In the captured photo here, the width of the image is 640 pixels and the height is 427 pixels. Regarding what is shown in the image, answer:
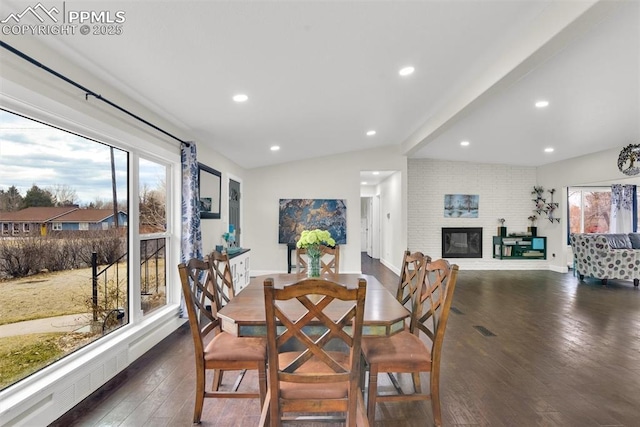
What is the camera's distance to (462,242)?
8.27 meters

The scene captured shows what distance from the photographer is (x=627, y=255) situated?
6082 millimetres

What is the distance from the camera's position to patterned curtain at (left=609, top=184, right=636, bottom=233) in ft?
25.7

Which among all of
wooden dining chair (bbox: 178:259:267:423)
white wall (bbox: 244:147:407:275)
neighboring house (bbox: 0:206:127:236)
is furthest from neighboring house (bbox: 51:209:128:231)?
white wall (bbox: 244:147:407:275)

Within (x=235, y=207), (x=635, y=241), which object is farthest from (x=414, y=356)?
(x=635, y=241)

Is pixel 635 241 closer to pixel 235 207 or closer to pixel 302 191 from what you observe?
pixel 302 191

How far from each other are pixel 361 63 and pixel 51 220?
2697 mm

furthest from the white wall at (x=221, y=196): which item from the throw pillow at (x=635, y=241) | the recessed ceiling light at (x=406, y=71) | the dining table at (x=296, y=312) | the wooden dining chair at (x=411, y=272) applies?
the throw pillow at (x=635, y=241)

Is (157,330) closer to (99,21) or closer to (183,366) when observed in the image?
(183,366)

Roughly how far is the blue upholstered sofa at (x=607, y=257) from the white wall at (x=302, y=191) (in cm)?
374

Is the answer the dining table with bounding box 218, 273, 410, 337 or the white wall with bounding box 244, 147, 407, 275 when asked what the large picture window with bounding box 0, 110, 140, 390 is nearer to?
the dining table with bounding box 218, 273, 410, 337

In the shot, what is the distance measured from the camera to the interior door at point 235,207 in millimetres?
6124

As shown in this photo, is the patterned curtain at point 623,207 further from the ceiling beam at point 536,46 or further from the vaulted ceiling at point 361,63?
the ceiling beam at point 536,46

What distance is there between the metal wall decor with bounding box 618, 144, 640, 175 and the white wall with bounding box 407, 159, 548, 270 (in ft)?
8.61

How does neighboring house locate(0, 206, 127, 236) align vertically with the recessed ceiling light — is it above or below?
below
